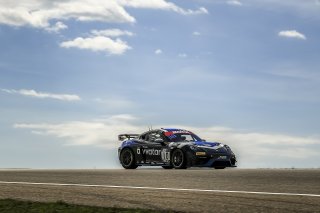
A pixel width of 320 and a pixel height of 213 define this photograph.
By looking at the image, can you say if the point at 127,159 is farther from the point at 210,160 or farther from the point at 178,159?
the point at 210,160

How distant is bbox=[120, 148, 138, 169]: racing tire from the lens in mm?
21594

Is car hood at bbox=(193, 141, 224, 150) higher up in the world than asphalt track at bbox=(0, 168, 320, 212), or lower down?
higher up

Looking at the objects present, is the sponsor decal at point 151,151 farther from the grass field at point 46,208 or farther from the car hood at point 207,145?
the grass field at point 46,208

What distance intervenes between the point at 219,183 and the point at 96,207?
143 inches

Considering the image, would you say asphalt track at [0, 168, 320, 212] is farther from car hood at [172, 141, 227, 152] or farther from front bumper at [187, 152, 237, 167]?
car hood at [172, 141, 227, 152]

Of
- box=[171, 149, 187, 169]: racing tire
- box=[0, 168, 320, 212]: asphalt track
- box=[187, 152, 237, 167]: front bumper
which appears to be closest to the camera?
box=[0, 168, 320, 212]: asphalt track

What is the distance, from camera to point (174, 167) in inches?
773

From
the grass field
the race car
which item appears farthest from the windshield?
the grass field

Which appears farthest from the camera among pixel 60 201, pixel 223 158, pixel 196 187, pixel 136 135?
pixel 136 135

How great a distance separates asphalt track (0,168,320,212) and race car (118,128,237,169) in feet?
16.3

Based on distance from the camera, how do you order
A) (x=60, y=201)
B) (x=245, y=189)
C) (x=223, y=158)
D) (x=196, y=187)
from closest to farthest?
(x=60, y=201), (x=245, y=189), (x=196, y=187), (x=223, y=158)

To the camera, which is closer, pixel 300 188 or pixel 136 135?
pixel 300 188

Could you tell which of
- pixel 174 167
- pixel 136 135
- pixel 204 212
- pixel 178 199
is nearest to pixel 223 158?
pixel 174 167

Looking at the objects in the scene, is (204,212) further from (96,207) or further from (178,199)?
(96,207)
